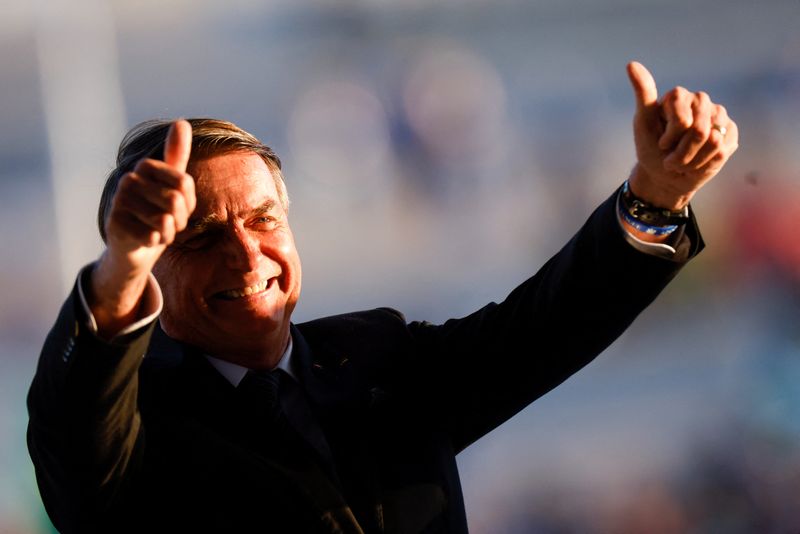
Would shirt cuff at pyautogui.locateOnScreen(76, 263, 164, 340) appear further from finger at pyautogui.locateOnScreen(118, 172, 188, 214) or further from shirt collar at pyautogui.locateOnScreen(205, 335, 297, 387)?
shirt collar at pyautogui.locateOnScreen(205, 335, 297, 387)

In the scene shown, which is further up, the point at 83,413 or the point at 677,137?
the point at 677,137

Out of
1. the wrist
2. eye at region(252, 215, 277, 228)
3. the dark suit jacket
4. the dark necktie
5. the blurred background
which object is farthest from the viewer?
the blurred background

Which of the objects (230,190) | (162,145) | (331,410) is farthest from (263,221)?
(331,410)

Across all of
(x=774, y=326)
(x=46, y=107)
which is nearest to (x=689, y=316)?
(x=774, y=326)

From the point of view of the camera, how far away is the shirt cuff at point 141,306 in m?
1.05

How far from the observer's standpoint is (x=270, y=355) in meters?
1.46

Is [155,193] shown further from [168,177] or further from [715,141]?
[715,141]

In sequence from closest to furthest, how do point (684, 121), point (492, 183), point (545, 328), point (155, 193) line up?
1. point (155, 193)
2. point (684, 121)
3. point (545, 328)
4. point (492, 183)

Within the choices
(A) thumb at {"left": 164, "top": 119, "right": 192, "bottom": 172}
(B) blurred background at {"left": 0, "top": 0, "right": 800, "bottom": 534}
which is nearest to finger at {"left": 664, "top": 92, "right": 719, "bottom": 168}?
(A) thumb at {"left": 164, "top": 119, "right": 192, "bottom": 172}

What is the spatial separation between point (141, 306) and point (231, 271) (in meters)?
0.33

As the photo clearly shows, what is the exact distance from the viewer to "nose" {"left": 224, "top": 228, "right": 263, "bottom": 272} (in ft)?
4.61

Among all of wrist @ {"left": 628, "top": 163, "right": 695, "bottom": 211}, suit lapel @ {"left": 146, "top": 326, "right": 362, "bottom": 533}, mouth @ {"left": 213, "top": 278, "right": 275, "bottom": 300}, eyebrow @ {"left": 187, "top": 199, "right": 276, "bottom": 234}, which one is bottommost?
suit lapel @ {"left": 146, "top": 326, "right": 362, "bottom": 533}

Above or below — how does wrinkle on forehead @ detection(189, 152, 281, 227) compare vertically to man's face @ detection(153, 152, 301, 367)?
above

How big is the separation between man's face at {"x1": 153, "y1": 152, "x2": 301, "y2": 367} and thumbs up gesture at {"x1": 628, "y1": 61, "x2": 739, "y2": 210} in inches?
21.7
